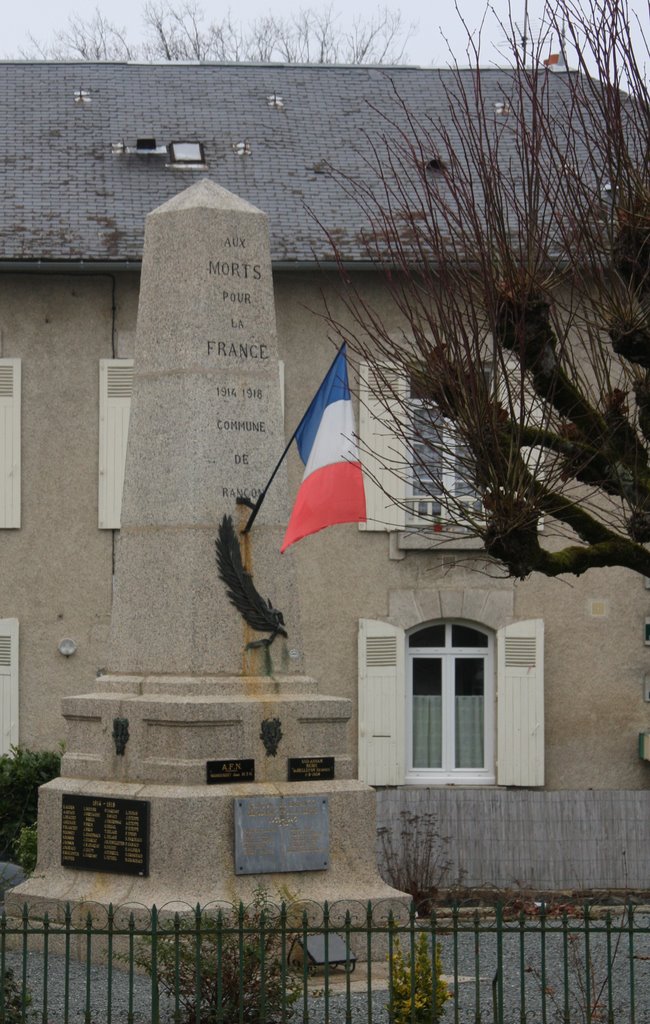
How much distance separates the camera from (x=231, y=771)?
9.66m

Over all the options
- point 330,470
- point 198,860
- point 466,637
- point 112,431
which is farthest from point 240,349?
point 466,637

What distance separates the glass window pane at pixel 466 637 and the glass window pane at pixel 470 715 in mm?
153

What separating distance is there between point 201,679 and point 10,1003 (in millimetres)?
2904

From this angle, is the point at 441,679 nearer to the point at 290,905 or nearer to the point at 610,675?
the point at 610,675

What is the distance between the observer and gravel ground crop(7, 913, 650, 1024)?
26.6 ft

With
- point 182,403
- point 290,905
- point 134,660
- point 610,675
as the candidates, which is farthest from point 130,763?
point 610,675

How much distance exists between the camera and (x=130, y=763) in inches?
386

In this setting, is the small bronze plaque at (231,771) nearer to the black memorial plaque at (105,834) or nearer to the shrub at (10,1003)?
the black memorial plaque at (105,834)

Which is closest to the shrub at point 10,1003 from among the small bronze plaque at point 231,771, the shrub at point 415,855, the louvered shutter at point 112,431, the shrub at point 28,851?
the small bronze plaque at point 231,771

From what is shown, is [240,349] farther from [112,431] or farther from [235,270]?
[112,431]

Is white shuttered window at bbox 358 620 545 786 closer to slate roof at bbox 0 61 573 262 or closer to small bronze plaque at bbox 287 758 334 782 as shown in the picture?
slate roof at bbox 0 61 573 262

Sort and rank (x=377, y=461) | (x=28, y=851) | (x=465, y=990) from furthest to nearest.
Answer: (x=377, y=461), (x=28, y=851), (x=465, y=990)

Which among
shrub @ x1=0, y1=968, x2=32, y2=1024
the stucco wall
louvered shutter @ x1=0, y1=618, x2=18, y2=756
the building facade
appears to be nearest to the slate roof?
the building facade

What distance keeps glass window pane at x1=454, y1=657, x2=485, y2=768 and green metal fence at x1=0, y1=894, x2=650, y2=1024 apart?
7.05 meters
